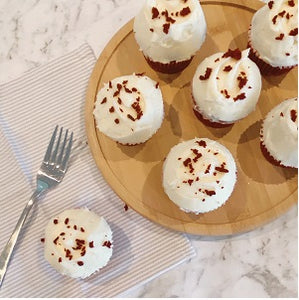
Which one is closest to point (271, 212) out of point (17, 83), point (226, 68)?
point (226, 68)

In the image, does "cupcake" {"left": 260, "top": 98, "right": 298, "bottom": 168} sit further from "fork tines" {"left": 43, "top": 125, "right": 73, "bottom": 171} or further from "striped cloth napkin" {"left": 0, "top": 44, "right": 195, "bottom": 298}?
"fork tines" {"left": 43, "top": 125, "right": 73, "bottom": 171}

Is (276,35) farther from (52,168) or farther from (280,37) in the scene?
(52,168)

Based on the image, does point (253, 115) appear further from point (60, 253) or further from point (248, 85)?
point (60, 253)

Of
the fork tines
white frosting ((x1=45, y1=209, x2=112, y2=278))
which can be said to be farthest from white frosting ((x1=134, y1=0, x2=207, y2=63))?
white frosting ((x1=45, y1=209, x2=112, y2=278))

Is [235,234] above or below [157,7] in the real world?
below

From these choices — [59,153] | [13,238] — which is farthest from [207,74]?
[13,238]

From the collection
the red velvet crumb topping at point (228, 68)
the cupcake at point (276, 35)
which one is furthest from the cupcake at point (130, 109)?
the cupcake at point (276, 35)

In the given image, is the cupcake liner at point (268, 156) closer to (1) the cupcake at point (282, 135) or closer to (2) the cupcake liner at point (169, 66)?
(1) the cupcake at point (282, 135)
